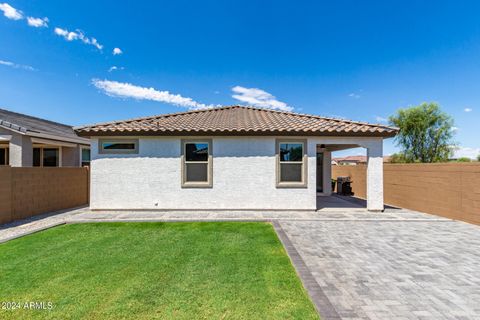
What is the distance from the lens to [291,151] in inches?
356

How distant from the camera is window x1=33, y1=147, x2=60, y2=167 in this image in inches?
527

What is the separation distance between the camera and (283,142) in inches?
354

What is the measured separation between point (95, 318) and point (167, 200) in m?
6.40

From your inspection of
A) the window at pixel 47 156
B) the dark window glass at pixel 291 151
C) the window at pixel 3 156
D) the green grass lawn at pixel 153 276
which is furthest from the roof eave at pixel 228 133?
the window at pixel 3 156

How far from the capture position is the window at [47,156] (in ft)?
43.9

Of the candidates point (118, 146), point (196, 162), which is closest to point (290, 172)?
point (196, 162)

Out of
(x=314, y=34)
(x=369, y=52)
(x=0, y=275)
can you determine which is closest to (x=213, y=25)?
(x=314, y=34)

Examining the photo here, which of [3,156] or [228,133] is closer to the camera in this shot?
[228,133]

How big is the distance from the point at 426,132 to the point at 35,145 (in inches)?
1427

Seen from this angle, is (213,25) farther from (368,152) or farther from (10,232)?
(10,232)

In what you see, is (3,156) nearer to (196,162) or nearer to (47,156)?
(47,156)

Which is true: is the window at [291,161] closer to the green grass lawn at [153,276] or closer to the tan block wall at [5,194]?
the green grass lawn at [153,276]

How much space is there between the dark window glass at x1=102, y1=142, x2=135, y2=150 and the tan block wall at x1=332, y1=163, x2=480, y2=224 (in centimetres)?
1205

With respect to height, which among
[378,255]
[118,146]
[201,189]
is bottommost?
[378,255]
